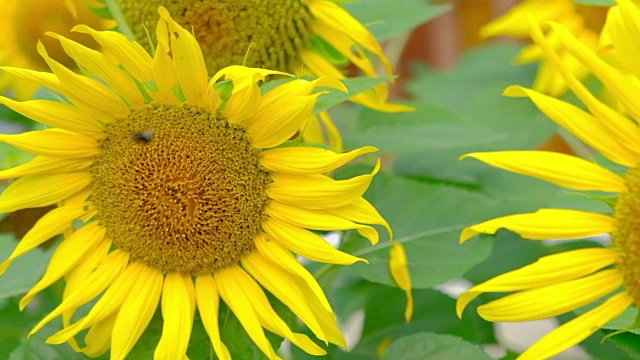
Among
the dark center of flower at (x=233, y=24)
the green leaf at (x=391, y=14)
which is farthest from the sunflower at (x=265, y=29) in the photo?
the green leaf at (x=391, y=14)

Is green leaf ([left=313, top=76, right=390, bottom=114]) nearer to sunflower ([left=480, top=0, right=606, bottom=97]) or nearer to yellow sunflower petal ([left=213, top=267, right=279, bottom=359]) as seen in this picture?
yellow sunflower petal ([left=213, top=267, right=279, bottom=359])

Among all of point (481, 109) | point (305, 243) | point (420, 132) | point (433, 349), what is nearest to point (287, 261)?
point (305, 243)

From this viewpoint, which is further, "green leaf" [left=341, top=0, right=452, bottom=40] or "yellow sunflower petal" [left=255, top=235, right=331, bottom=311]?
"green leaf" [left=341, top=0, right=452, bottom=40]

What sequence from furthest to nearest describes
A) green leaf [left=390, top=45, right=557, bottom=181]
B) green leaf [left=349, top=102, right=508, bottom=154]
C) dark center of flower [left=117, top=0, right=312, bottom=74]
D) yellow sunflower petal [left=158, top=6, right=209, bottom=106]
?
green leaf [left=390, top=45, right=557, bottom=181] → green leaf [left=349, top=102, right=508, bottom=154] → dark center of flower [left=117, top=0, right=312, bottom=74] → yellow sunflower petal [left=158, top=6, right=209, bottom=106]

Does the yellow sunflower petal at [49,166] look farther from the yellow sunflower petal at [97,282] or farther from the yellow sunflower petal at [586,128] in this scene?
the yellow sunflower petal at [586,128]

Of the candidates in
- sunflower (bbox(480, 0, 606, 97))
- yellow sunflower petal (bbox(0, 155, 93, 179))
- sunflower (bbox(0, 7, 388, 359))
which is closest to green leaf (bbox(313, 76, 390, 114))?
sunflower (bbox(0, 7, 388, 359))

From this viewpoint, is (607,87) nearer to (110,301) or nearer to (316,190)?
(316,190)
